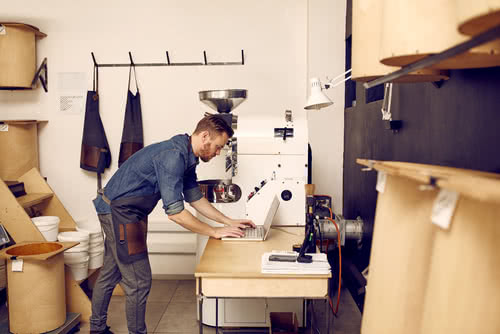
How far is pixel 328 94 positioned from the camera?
13.8 ft

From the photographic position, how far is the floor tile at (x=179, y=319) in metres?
3.11

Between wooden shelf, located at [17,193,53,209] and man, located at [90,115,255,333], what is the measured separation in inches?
46.5

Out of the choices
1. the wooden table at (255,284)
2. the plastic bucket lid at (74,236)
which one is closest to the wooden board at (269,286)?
the wooden table at (255,284)

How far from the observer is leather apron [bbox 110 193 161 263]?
251cm

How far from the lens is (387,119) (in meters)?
2.66

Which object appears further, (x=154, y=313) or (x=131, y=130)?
(x=131, y=130)

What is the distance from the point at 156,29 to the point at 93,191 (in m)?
1.75

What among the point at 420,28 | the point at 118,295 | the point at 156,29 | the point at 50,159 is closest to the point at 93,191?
the point at 50,159

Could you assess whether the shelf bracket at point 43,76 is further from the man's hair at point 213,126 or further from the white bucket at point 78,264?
the man's hair at point 213,126

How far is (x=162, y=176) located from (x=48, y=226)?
169 cm

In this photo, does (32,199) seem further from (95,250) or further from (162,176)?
(162,176)

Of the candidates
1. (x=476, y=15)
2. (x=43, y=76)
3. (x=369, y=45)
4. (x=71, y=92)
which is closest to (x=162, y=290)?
(x=71, y=92)

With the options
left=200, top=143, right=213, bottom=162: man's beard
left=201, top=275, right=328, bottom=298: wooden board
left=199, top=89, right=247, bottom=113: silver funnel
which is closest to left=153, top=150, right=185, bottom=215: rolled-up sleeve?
left=200, top=143, right=213, bottom=162: man's beard

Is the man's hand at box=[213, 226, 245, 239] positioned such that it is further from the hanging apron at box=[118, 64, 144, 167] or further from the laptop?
the hanging apron at box=[118, 64, 144, 167]
